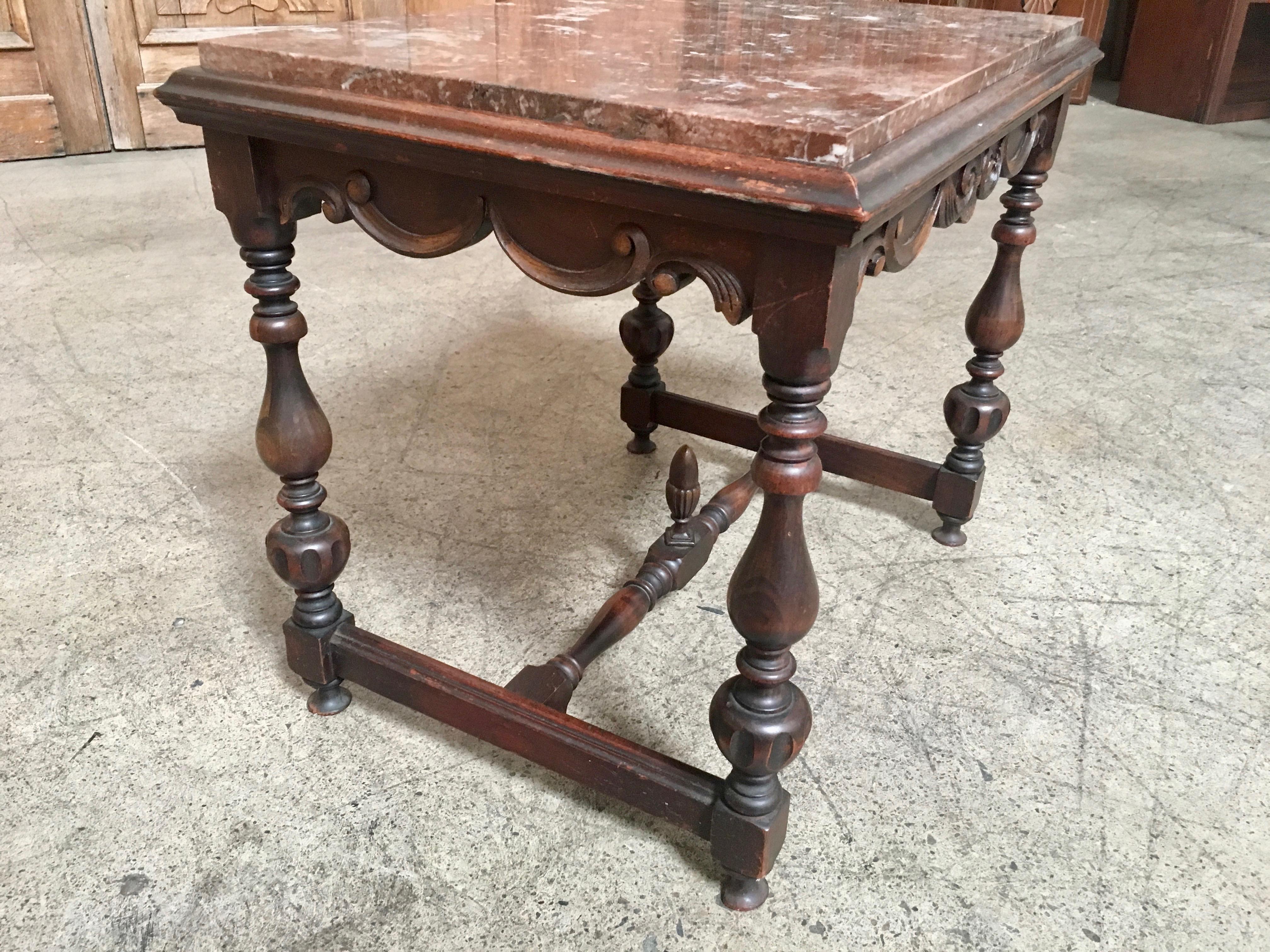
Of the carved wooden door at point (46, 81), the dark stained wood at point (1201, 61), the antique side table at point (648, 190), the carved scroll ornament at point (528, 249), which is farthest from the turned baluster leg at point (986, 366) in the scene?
the dark stained wood at point (1201, 61)

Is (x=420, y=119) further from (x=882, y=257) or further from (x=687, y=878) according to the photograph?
(x=687, y=878)

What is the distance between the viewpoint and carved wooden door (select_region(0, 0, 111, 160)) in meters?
4.09

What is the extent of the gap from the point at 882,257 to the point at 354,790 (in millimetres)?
949

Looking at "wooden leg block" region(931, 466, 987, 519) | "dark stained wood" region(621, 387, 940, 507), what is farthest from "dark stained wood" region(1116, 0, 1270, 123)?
"wooden leg block" region(931, 466, 987, 519)

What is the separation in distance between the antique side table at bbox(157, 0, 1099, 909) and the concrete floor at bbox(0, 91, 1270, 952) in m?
0.13

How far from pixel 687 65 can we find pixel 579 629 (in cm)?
90

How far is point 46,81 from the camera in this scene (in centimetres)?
419

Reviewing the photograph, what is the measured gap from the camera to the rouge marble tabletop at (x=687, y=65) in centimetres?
A: 97

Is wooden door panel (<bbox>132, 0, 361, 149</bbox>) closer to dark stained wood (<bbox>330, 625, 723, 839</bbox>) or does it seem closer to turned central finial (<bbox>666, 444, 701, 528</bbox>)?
turned central finial (<bbox>666, 444, 701, 528</bbox>)

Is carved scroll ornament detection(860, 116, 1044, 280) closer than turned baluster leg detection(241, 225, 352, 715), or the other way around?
carved scroll ornament detection(860, 116, 1044, 280)

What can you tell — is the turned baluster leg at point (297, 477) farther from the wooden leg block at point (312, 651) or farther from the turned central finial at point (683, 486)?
the turned central finial at point (683, 486)

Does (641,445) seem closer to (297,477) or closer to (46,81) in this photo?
(297,477)

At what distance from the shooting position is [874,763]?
1473mm

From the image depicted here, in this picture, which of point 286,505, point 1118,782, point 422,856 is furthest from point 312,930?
point 1118,782
